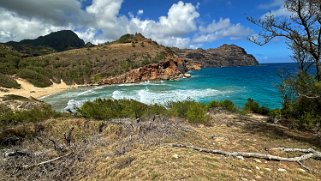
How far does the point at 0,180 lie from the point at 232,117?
1055 centimetres

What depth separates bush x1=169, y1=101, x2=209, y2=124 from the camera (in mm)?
11867

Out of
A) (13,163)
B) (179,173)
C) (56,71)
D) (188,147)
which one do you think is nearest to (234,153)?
(188,147)

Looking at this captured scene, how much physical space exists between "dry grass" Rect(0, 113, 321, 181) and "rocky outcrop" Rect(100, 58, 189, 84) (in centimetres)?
6023

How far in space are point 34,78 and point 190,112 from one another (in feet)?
177

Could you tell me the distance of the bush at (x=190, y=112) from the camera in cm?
1187

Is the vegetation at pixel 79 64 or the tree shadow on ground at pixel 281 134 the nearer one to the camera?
the tree shadow on ground at pixel 281 134

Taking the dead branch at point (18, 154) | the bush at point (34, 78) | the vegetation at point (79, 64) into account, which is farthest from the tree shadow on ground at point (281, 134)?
the vegetation at point (79, 64)

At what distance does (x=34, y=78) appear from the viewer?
59281 millimetres

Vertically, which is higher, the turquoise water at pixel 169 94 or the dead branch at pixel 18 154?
the dead branch at pixel 18 154

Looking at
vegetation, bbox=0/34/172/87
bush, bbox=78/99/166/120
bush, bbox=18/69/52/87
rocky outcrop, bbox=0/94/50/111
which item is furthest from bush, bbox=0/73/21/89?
bush, bbox=78/99/166/120

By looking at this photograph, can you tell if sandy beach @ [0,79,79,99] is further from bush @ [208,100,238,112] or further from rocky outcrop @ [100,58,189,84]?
bush @ [208,100,238,112]

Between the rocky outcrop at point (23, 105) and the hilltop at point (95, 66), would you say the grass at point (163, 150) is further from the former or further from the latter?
the hilltop at point (95, 66)

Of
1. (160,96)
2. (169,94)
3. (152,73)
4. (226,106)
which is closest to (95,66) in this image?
(152,73)

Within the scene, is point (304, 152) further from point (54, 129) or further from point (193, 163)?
point (54, 129)
